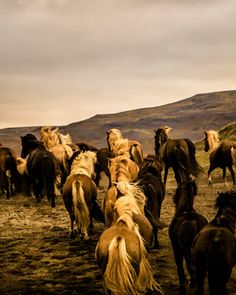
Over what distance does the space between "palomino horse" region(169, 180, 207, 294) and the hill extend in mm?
83724

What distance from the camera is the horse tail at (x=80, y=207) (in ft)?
32.1

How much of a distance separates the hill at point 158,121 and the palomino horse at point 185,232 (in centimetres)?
8372

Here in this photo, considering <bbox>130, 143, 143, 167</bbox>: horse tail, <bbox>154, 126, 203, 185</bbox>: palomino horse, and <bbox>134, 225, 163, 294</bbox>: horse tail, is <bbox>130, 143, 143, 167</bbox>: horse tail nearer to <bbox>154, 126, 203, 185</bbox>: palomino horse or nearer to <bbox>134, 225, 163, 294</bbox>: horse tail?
<bbox>154, 126, 203, 185</bbox>: palomino horse

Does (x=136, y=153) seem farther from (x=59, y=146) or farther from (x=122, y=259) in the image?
(x=122, y=259)

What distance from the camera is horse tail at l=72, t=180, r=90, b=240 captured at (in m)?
9.77

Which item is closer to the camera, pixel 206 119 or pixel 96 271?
pixel 96 271

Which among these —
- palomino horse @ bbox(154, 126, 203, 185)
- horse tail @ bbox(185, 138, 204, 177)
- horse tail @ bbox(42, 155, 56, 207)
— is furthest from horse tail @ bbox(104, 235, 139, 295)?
horse tail @ bbox(185, 138, 204, 177)

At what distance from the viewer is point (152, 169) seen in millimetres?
10000

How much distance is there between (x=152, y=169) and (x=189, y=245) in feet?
13.2

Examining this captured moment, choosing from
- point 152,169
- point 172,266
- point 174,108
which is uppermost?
point 174,108

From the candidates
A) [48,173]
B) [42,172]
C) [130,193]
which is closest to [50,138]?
[42,172]

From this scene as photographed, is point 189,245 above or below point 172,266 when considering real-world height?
above

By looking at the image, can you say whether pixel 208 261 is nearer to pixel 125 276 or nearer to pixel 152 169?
pixel 125 276

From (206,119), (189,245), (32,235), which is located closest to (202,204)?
(32,235)
